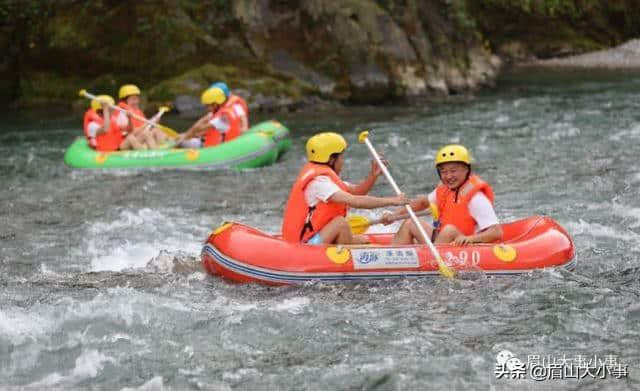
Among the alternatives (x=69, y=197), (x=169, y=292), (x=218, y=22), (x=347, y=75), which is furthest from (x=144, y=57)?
(x=169, y=292)

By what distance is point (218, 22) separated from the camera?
21391 millimetres

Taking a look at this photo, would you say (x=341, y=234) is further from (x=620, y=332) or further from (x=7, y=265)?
(x=7, y=265)

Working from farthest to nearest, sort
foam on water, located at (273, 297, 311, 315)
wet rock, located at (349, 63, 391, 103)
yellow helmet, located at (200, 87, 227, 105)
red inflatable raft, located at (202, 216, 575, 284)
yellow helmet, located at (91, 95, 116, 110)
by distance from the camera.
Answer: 1. wet rock, located at (349, 63, 391, 103)
2. yellow helmet, located at (91, 95, 116, 110)
3. yellow helmet, located at (200, 87, 227, 105)
4. red inflatable raft, located at (202, 216, 575, 284)
5. foam on water, located at (273, 297, 311, 315)

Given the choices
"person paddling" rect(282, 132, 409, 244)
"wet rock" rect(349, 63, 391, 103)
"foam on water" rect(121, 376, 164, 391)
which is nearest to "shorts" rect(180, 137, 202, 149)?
"person paddling" rect(282, 132, 409, 244)

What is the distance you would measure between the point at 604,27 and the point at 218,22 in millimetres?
12689

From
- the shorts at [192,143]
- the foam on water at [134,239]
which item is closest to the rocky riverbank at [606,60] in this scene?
the shorts at [192,143]

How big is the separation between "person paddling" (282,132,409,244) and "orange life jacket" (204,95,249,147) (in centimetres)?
610

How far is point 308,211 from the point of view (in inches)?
331

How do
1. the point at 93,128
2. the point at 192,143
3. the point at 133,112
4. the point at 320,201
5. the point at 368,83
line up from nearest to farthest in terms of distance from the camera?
1. the point at 320,201
2. the point at 192,143
3. the point at 93,128
4. the point at 133,112
5. the point at 368,83

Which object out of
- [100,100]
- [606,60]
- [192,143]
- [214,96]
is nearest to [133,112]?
[100,100]

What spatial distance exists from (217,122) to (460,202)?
22.1 ft

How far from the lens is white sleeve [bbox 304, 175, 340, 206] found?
8.24 m

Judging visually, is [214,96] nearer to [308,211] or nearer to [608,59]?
[308,211]

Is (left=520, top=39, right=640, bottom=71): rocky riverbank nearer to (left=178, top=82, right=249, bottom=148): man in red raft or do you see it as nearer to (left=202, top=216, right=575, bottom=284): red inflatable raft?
(left=178, top=82, right=249, bottom=148): man in red raft
